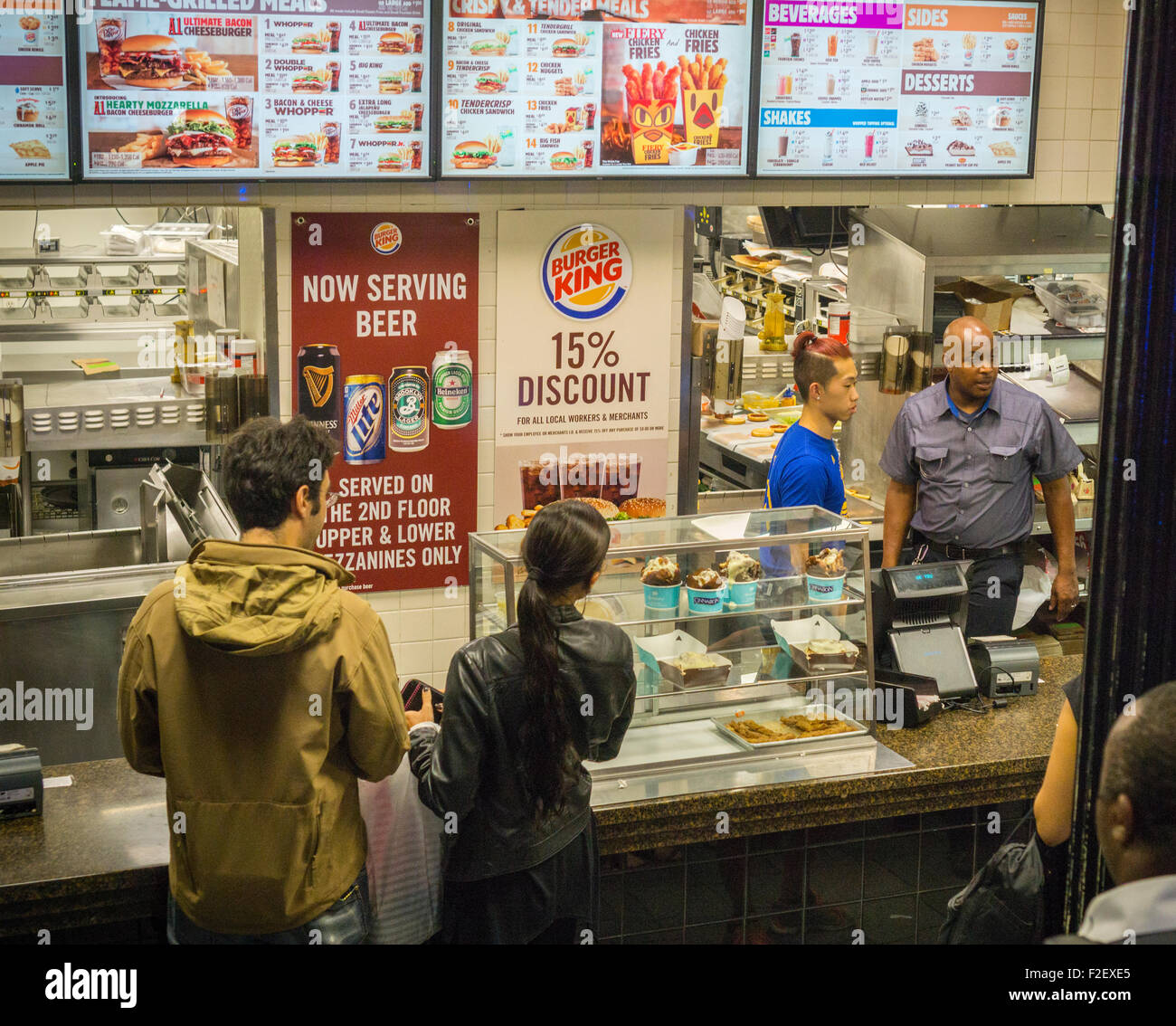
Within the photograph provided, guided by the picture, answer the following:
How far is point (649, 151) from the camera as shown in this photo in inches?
202

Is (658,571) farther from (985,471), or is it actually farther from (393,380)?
(985,471)

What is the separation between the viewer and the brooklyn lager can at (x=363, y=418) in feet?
16.7

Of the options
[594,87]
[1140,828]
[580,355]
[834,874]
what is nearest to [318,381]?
[580,355]

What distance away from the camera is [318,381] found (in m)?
5.03

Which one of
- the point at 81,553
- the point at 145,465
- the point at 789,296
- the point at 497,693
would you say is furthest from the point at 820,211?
the point at 497,693

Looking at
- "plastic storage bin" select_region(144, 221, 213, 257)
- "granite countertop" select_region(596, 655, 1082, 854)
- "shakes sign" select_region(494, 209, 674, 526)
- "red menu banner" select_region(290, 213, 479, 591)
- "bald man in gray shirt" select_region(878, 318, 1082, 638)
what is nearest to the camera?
"granite countertop" select_region(596, 655, 1082, 854)

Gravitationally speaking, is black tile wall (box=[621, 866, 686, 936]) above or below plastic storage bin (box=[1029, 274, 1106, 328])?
below

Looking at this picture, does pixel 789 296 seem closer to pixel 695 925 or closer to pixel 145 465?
pixel 145 465

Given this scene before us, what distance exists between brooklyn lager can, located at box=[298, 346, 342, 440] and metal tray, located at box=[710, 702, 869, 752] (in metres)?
2.14

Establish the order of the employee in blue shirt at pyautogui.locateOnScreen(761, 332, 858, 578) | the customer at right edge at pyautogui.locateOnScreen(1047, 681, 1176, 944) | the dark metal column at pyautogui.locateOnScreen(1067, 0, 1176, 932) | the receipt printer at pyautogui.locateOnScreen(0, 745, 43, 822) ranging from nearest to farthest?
the customer at right edge at pyautogui.locateOnScreen(1047, 681, 1176, 944)
the dark metal column at pyautogui.locateOnScreen(1067, 0, 1176, 932)
the receipt printer at pyautogui.locateOnScreen(0, 745, 43, 822)
the employee in blue shirt at pyautogui.locateOnScreen(761, 332, 858, 578)

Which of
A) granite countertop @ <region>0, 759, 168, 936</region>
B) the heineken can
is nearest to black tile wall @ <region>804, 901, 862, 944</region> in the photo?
granite countertop @ <region>0, 759, 168, 936</region>

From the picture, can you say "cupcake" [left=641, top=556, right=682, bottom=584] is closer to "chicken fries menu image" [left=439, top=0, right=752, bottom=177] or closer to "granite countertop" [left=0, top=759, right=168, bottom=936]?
"granite countertop" [left=0, top=759, right=168, bottom=936]

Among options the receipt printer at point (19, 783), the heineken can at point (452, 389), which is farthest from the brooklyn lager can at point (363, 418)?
the receipt printer at point (19, 783)

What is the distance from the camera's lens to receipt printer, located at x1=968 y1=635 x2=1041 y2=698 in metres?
3.92
